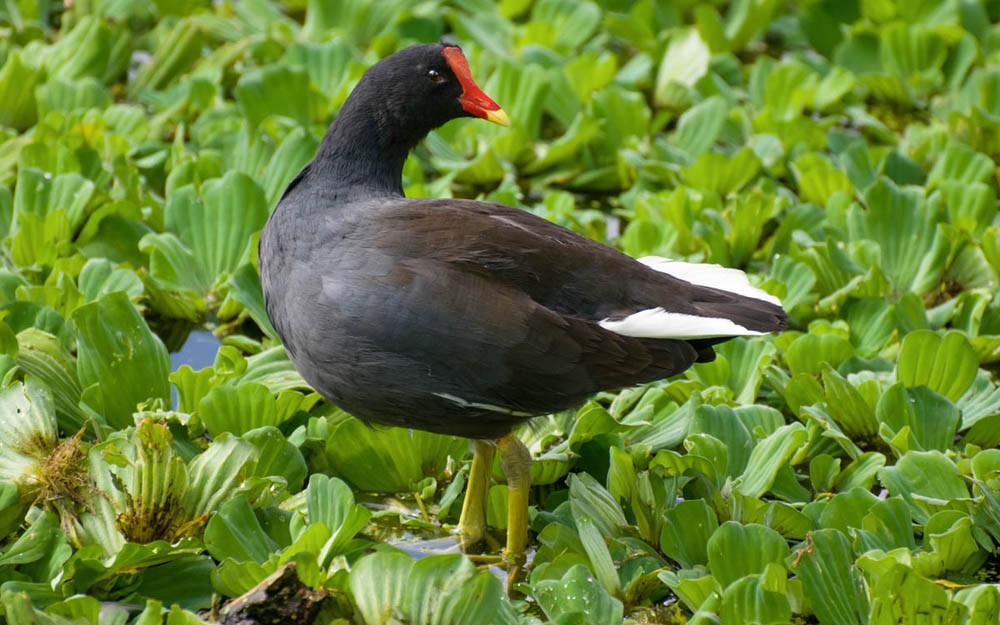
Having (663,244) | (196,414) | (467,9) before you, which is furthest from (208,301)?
(467,9)

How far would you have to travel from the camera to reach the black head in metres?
3.13

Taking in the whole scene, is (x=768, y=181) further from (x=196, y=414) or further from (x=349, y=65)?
(x=196, y=414)

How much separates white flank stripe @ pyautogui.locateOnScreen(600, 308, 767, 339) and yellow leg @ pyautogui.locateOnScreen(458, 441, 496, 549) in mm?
423

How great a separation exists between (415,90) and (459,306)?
66 centimetres

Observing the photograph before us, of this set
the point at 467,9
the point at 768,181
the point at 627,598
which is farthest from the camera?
the point at 467,9

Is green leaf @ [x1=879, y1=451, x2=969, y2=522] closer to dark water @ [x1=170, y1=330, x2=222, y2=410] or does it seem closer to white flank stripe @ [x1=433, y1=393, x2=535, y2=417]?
white flank stripe @ [x1=433, y1=393, x2=535, y2=417]

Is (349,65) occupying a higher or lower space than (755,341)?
higher

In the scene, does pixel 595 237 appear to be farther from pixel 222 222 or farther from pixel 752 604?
pixel 752 604

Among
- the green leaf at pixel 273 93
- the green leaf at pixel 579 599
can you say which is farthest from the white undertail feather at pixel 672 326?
the green leaf at pixel 273 93

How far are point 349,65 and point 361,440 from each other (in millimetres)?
2075

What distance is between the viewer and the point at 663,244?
13.0 feet

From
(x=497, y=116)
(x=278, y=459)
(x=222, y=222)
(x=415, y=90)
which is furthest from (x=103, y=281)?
(x=497, y=116)

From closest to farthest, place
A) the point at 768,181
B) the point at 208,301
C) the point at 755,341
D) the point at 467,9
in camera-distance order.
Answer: the point at 755,341 < the point at 208,301 < the point at 768,181 < the point at 467,9

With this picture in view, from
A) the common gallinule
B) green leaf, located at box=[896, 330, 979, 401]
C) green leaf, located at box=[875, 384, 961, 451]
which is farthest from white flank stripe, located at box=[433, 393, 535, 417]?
green leaf, located at box=[896, 330, 979, 401]
